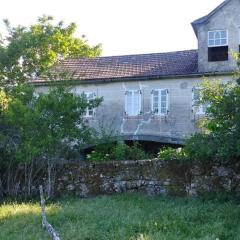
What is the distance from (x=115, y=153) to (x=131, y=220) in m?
7.39

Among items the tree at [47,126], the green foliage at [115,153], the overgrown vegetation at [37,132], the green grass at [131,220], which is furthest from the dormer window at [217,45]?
the green grass at [131,220]

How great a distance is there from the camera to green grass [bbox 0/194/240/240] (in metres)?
10.4

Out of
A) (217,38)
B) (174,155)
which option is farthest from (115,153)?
(217,38)

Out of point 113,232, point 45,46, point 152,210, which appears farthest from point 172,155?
point 45,46

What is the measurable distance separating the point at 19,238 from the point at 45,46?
20.7 metres

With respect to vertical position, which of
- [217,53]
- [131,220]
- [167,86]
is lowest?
[131,220]

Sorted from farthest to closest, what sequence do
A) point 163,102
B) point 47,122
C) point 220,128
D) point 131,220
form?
1. point 163,102
2. point 47,122
3. point 220,128
4. point 131,220

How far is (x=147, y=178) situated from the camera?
1602 centimetres

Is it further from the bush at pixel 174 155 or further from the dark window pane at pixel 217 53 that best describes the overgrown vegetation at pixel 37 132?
the dark window pane at pixel 217 53

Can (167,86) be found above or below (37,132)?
above

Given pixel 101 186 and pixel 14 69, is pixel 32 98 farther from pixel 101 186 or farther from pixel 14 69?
pixel 14 69

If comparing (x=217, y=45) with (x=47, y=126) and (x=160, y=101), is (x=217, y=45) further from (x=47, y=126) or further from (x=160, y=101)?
(x=47, y=126)

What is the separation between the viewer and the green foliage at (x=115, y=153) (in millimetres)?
18844

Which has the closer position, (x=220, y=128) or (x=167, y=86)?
(x=220, y=128)
